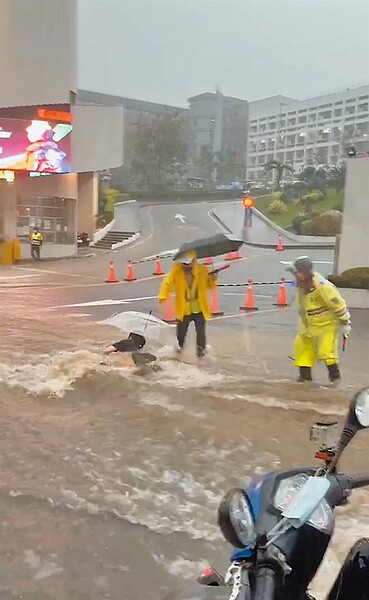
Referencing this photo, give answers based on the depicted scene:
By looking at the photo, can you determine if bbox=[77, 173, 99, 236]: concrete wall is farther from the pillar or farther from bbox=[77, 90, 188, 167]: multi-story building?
bbox=[77, 90, 188, 167]: multi-story building

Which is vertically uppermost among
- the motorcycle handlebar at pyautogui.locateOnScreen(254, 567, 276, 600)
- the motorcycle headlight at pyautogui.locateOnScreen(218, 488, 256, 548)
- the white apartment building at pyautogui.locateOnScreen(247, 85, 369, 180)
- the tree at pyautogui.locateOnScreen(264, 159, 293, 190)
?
the white apartment building at pyautogui.locateOnScreen(247, 85, 369, 180)

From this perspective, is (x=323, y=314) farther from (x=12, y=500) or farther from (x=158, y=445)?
(x=12, y=500)

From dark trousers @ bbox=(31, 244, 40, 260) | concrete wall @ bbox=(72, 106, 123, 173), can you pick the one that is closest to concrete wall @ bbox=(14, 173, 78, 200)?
concrete wall @ bbox=(72, 106, 123, 173)

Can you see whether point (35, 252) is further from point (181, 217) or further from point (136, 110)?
point (136, 110)

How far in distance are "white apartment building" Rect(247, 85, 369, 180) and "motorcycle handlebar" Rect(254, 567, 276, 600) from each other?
1257 inches

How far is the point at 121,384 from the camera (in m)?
7.11

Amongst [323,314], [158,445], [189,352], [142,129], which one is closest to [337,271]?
[189,352]

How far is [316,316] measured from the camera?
6.98m

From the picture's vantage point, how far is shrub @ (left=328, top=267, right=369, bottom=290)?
13836mm

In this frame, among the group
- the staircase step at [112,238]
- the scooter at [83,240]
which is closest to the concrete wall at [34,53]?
the scooter at [83,240]

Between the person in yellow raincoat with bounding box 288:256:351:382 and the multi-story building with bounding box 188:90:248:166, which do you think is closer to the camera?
the person in yellow raincoat with bounding box 288:256:351:382

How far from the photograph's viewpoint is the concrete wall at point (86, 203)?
115 ft

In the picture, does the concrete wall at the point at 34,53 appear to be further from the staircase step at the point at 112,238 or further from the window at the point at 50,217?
the staircase step at the point at 112,238

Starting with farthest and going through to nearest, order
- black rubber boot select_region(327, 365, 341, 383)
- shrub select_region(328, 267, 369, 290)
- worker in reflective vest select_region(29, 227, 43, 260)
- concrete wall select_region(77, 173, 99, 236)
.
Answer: concrete wall select_region(77, 173, 99, 236) → worker in reflective vest select_region(29, 227, 43, 260) → shrub select_region(328, 267, 369, 290) → black rubber boot select_region(327, 365, 341, 383)
